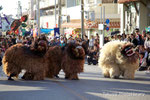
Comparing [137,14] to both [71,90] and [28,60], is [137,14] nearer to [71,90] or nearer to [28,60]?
[28,60]

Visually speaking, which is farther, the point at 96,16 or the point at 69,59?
the point at 96,16

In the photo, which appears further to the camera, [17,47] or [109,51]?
[109,51]

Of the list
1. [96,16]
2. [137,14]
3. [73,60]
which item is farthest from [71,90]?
[96,16]

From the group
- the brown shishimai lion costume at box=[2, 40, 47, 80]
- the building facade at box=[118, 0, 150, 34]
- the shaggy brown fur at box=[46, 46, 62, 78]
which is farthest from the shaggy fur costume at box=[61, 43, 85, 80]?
the building facade at box=[118, 0, 150, 34]

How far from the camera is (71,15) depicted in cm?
5044

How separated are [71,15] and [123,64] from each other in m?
38.4

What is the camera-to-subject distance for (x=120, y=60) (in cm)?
1250

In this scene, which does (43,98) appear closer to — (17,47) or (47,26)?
(17,47)

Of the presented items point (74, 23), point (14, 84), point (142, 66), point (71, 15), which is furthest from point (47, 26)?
point (14, 84)

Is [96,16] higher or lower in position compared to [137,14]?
higher

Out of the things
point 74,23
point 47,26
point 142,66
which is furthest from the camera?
point 47,26

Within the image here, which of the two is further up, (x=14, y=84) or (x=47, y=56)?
(x=47, y=56)

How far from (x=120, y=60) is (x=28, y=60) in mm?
3570

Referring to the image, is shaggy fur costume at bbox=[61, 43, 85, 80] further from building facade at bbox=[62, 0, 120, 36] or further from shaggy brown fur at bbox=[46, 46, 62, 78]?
building facade at bbox=[62, 0, 120, 36]
